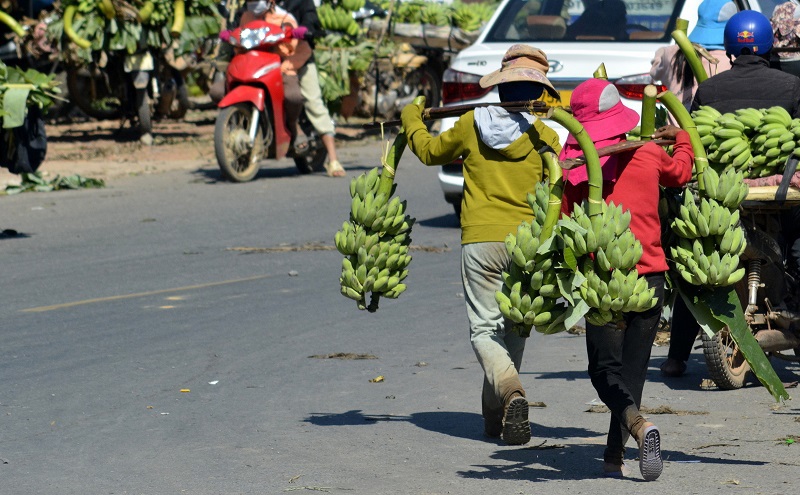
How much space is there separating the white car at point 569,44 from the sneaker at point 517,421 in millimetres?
5816

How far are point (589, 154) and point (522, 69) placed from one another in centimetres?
83

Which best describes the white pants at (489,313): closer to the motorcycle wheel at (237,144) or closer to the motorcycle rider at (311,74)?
the motorcycle wheel at (237,144)

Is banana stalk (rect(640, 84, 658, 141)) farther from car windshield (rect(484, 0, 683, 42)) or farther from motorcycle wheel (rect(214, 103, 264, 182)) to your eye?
motorcycle wheel (rect(214, 103, 264, 182))

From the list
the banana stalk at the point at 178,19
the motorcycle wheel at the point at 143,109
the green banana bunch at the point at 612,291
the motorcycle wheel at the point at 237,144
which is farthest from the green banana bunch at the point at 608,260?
the motorcycle wheel at the point at 143,109

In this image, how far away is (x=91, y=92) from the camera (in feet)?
66.3

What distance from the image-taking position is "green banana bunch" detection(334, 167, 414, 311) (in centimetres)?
617

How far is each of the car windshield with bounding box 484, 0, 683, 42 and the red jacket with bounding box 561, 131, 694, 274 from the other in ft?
22.3

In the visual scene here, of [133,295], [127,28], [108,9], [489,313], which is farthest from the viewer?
[127,28]

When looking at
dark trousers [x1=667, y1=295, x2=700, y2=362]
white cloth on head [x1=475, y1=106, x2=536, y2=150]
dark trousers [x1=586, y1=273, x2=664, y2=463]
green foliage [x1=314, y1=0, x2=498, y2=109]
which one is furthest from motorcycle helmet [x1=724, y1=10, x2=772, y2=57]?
green foliage [x1=314, y1=0, x2=498, y2=109]

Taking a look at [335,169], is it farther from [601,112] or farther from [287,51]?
[601,112]

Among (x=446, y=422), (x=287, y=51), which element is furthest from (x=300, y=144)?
(x=446, y=422)

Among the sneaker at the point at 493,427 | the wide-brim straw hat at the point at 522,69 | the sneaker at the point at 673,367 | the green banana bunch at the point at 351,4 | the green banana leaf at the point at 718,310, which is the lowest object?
the sneaker at the point at 673,367

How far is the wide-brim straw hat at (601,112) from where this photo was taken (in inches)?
214

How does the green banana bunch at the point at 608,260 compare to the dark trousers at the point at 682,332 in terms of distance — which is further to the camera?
the dark trousers at the point at 682,332
